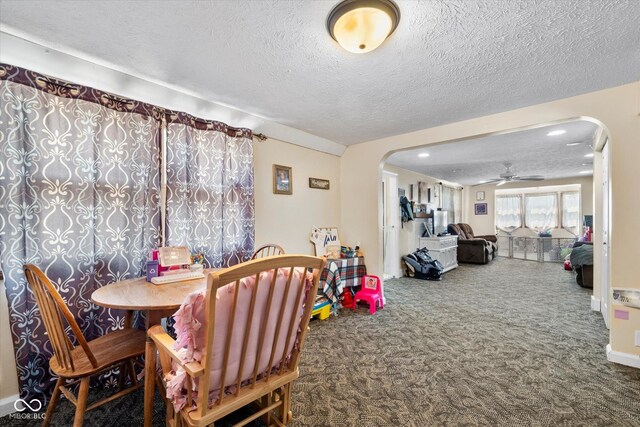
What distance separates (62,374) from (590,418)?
113 inches

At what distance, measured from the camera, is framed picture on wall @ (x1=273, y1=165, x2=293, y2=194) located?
10.5 ft

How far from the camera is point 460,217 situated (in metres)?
8.79

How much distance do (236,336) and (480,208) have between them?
9.56 meters

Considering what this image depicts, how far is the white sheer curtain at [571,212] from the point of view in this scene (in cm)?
732

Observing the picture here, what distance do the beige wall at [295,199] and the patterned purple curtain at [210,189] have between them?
303 millimetres

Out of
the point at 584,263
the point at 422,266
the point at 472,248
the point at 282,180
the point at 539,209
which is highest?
the point at 282,180

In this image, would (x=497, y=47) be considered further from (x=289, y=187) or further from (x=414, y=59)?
(x=289, y=187)

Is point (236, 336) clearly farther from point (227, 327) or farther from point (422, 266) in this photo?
point (422, 266)

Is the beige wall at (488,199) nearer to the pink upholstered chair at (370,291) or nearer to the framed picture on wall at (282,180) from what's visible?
the pink upholstered chair at (370,291)

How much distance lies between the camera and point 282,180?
3.27m

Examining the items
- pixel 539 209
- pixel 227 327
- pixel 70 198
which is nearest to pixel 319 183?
pixel 70 198

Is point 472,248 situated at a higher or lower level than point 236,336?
lower

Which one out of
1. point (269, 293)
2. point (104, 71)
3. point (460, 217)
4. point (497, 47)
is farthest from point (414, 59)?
point (460, 217)

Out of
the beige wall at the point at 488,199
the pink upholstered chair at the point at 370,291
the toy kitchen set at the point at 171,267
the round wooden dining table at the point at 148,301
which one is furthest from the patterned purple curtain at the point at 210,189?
the beige wall at the point at 488,199
